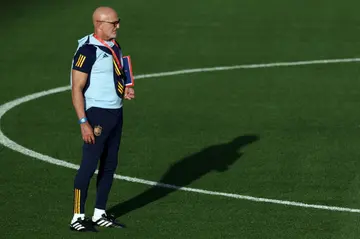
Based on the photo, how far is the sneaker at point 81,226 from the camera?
12.6 m

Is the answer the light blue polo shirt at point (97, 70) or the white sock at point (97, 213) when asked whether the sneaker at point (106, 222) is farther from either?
the light blue polo shirt at point (97, 70)

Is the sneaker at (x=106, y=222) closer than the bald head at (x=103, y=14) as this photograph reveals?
No

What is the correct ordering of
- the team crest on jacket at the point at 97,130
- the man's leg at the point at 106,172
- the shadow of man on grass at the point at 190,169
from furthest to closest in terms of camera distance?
the shadow of man on grass at the point at 190,169 → the man's leg at the point at 106,172 → the team crest on jacket at the point at 97,130

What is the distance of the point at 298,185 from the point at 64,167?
2.95 m

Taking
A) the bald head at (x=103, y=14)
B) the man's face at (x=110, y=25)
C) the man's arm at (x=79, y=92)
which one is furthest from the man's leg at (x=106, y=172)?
the bald head at (x=103, y=14)

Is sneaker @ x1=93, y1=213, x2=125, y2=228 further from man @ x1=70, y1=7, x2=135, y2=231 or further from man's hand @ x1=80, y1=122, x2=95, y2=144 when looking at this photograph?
man's hand @ x1=80, y1=122, x2=95, y2=144

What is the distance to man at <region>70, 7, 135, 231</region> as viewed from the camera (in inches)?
476

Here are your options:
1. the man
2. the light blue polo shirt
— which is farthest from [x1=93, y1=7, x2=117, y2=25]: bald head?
the light blue polo shirt

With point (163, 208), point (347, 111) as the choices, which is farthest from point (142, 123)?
point (163, 208)

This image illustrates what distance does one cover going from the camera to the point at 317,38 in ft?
80.0

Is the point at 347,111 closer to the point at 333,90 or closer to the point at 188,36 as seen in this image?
the point at 333,90

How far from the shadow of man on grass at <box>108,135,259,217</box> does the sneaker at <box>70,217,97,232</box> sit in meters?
0.67

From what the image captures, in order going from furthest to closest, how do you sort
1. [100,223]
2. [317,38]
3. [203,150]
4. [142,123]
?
[317,38]
[142,123]
[203,150]
[100,223]

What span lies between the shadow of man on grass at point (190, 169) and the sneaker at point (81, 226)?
0.67 metres
